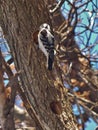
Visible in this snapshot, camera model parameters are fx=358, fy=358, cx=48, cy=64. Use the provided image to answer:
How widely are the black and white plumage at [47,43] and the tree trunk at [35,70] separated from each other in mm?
65

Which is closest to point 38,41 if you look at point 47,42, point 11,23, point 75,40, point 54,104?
point 47,42

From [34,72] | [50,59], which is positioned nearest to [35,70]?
[34,72]

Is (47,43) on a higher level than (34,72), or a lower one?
higher

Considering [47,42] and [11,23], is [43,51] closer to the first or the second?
[47,42]

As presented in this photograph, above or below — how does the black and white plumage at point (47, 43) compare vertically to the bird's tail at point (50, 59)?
above

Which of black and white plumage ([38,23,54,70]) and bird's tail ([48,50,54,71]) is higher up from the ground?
black and white plumage ([38,23,54,70])

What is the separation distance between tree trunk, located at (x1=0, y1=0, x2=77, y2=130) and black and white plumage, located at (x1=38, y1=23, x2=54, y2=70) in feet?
0.21

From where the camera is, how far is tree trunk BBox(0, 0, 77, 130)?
93.4 inches

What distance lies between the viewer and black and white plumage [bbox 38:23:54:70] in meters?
2.40

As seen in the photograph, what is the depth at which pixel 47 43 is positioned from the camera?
8.07 feet

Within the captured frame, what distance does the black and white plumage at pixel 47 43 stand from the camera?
94.6 inches

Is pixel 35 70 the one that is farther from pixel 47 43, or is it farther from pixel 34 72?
pixel 47 43

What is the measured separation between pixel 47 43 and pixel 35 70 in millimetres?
203

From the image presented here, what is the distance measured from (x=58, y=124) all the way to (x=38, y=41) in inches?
22.9
